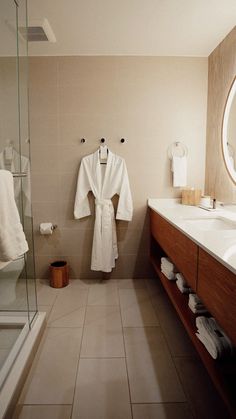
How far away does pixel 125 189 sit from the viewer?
2.61 metres

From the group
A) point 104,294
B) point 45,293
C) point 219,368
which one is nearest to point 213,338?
point 219,368

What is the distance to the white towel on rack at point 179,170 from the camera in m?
2.61

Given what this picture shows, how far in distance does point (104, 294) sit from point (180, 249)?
1193 millimetres

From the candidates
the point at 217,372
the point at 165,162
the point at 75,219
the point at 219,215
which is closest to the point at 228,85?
the point at 165,162

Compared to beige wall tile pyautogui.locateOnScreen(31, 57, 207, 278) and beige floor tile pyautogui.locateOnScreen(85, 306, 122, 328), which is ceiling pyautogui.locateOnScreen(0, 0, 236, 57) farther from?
beige floor tile pyautogui.locateOnScreen(85, 306, 122, 328)

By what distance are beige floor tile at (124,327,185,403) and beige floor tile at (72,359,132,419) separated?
0.19ft

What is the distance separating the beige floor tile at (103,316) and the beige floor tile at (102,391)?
0.40 m

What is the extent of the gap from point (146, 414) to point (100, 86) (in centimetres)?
263

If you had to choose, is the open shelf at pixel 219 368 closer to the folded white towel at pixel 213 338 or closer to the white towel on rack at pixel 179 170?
the folded white towel at pixel 213 338

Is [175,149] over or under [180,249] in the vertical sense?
over

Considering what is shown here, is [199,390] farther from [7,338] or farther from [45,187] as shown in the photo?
[45,187]

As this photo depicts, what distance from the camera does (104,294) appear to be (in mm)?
2500

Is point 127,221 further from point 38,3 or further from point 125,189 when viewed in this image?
point 38,3

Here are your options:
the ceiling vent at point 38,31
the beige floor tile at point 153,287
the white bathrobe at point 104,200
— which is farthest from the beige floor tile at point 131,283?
the ceiling vent at point 38,31
